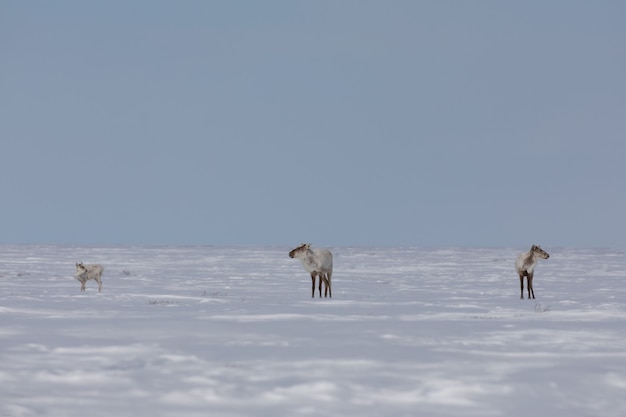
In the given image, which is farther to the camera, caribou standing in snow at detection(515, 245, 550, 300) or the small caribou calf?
the small caribou calf

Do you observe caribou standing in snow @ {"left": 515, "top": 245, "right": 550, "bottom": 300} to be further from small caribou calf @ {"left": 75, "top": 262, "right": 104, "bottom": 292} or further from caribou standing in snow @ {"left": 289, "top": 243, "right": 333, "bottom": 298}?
small caribou calf @ {"left": 75, "top": 262, "right": 104, "bottom": 292}

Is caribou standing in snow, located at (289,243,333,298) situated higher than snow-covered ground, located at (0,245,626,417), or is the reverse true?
caribou standing in snow, located at (289,243,333,298)

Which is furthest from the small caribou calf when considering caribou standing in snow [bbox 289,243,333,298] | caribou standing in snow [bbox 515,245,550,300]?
caribou standing in snow [bbox 515,245,550,300]

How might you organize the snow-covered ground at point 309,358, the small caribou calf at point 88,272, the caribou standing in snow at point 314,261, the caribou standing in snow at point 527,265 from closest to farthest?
the snow-covered ground at point 309,358, the caribou standing in snow at point 527,265, the caribou standing in snow at point 314,261, the small caribou calf at point 88,272

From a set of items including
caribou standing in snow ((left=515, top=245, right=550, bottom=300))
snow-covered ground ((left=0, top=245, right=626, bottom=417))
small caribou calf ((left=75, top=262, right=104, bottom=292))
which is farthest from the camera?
small caribou calf ((left=75, top=262, right=104, bottom=292))

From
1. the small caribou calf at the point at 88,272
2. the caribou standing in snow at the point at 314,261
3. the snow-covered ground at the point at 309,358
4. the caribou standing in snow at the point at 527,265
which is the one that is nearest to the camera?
the snow-covered ground at the point at 309,358

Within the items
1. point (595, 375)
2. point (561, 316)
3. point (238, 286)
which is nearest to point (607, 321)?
point (561, 316)

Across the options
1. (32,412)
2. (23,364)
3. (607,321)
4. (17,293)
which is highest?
(17,293)

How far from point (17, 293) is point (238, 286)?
25.1ft

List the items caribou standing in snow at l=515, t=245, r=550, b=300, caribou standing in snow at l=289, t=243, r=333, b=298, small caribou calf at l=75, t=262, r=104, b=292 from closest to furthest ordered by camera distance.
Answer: caribou standing in snow at l=515, t=245, r=550, b=300, caribou standing in snow at l=289, t=243, r=333, b=298, small caribou calf at l=75, t=262, r=104, b=292

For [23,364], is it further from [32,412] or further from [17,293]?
[17,293]

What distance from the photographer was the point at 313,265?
24.5 metres

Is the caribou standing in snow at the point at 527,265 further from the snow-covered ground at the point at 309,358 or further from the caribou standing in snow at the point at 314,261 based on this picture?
the caribou standing in snow at the point at 314,261

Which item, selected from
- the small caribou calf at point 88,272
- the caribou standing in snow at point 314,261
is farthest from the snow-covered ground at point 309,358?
the small caribou calf at point 88,272
